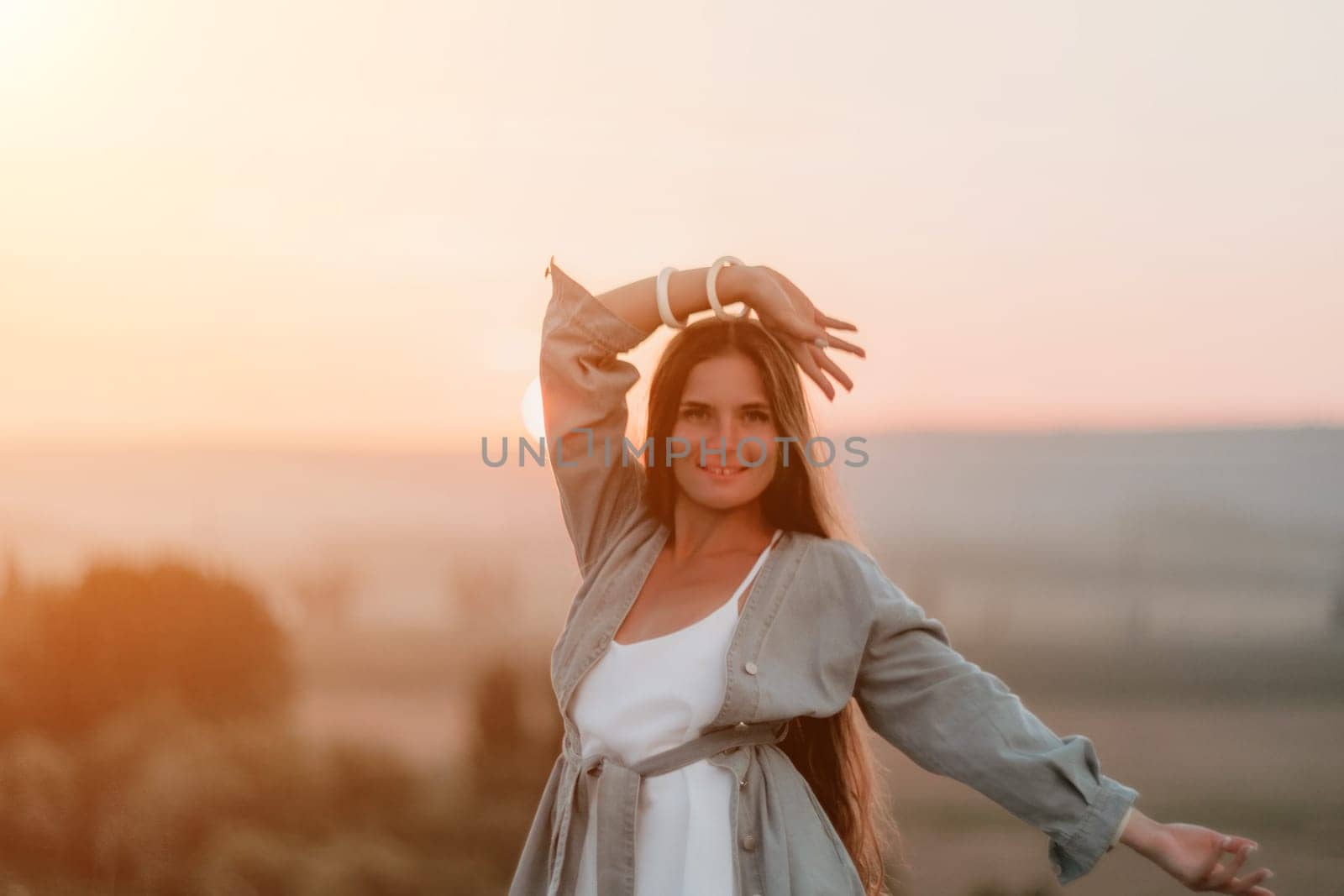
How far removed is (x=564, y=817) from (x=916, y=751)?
528mm

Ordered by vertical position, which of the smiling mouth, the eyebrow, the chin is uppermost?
the eyebrow

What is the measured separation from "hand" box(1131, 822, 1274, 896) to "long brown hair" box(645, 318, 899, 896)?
1.53 feet

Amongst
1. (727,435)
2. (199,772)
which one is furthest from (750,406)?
(199,772)

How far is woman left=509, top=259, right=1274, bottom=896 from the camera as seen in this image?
1.70m

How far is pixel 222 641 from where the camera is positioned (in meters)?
4.51

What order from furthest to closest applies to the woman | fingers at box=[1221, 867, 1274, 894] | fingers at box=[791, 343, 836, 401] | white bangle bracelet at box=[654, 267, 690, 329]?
1. white bangle bracelet at box=[654, 267, 690, 329]
2. fingers at box=[791, 343, 836, 401]
3. the woman
4. fingers at box=[1221, 867, 1274, 894]

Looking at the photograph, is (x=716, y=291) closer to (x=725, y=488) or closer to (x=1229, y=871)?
(x=725, y=488)

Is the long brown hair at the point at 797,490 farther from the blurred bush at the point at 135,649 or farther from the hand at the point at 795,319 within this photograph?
the blurred bush at the point at 135,649

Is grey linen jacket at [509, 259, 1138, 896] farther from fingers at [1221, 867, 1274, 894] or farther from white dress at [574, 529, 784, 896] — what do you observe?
fingers at [1221, 867, 1274, 894]

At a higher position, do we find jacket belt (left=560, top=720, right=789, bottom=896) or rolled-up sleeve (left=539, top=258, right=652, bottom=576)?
rolled-up sleeve (left=539, top=258, right=652, bottom=576)

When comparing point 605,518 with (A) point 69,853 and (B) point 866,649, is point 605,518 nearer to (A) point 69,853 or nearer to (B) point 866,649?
(B) point 866,649

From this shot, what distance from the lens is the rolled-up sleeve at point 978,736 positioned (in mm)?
1676

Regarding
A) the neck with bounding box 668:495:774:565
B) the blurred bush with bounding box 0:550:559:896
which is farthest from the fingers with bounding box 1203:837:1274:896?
the blurred bush with bounding box 0:550:559:896

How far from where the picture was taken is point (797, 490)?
1.94 meters
